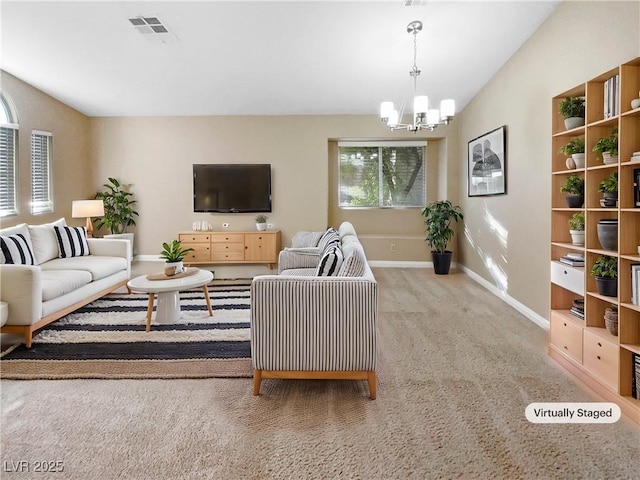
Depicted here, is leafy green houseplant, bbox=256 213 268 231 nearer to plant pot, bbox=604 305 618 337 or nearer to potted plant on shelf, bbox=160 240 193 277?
potted plant on shelf, bbox=160 240 193 277

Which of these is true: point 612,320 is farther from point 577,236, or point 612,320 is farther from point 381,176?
point 381,176

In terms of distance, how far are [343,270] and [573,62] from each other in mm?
2604

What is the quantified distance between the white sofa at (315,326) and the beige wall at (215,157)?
446cm

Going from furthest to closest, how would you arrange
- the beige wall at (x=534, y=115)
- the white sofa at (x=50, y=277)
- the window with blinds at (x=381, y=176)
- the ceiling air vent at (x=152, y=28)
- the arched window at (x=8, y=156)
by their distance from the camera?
the window with blinds at (x=381, y=176), the arched window at (x=8, y=156), the ceiling air vent at (x=152, y=28), the white sofa at (x=50, y=277), the beige wall at (x=534, y=115)

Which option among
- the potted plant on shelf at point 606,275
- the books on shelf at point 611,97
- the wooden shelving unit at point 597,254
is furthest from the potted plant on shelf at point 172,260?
the books on shelf at point 611,97

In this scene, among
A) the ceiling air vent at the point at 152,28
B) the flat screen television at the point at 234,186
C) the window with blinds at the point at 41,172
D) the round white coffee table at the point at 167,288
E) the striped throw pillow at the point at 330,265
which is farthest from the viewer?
the flat screen television at the point at 234,186

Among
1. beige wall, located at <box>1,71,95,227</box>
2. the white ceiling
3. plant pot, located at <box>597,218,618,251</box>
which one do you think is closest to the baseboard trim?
plant pot, located at <box>597,218,618,251</box>

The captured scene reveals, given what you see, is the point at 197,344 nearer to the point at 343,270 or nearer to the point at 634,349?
the point at 343,270

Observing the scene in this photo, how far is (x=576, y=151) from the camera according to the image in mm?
2816

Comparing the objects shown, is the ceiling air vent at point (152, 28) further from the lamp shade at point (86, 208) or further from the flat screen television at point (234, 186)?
the lamp shade at point (86, 208)

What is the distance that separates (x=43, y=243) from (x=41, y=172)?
2157 millimetres

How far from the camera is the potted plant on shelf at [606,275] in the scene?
243cm

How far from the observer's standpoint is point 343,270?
8.34ft

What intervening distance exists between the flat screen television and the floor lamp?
1.44 meters
